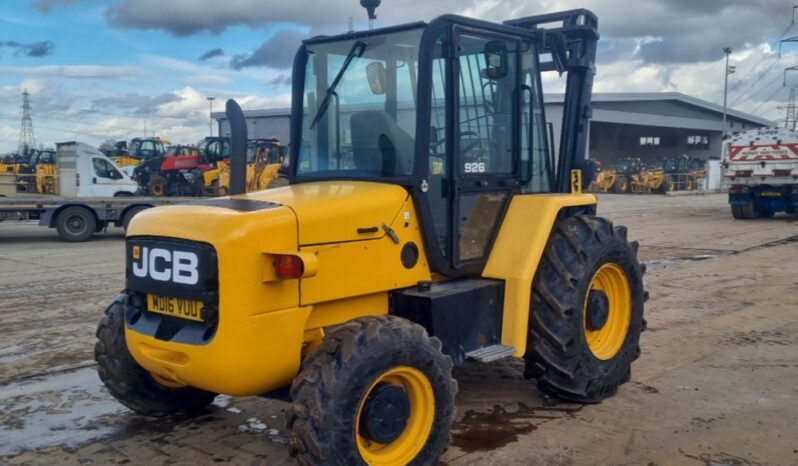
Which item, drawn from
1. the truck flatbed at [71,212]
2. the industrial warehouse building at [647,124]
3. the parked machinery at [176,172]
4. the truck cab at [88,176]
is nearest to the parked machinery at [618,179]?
the industrial warehouse building at [647,124]

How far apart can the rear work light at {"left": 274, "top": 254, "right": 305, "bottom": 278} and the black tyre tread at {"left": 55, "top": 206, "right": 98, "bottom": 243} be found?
14.8 meters

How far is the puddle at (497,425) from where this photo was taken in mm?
4938

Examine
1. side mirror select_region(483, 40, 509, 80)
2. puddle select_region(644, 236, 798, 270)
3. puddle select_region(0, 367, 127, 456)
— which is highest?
side mirror select_region(483, 40, 509, 80)

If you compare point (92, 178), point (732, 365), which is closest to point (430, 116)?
point (732, 365)

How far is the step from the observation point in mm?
4949

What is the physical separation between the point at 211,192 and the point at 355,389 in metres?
26.9

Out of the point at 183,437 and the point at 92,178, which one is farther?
the point at 92,178

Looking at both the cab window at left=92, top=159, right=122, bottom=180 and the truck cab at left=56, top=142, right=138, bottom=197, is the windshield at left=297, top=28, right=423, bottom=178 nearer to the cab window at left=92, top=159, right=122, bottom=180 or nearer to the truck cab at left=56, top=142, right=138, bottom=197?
the truck cab at left=56, top=142, right=138, bottom=197

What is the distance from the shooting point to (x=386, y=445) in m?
4.19

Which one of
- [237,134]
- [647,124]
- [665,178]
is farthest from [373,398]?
[647,124]

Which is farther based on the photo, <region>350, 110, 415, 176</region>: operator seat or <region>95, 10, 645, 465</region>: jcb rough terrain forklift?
<region>350, 110, 415, 176</region>: operator seat

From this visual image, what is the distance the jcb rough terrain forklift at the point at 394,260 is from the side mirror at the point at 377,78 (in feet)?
0.03

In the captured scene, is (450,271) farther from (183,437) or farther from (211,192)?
(211,192)

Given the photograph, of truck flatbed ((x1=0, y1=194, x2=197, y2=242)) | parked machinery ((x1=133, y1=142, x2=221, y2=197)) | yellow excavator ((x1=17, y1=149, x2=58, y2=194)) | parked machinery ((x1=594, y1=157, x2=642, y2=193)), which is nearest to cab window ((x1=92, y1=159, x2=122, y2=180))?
yellow excavator ((x1=17, y1=149, x2=58, y2=194))
